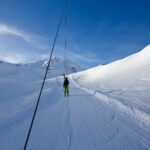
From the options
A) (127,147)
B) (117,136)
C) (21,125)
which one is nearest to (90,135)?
(117,136)

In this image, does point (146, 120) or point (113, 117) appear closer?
point (146, 120)

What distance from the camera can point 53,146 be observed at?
2.41 meters

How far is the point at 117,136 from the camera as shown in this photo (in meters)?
2.72

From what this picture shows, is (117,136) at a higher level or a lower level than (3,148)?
higher

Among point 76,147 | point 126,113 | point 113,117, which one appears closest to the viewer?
point 76,147

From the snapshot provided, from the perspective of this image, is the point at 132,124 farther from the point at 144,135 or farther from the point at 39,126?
the point at 39,126

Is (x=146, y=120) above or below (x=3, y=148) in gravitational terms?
above

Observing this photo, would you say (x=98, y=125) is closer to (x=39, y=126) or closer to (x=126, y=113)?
(x=126, y=113)

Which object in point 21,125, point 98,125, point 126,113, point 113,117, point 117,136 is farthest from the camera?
point 126,113

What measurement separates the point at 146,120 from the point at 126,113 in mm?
816

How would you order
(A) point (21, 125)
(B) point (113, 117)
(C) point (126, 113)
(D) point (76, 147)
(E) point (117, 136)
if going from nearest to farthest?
(D) point (76, 147) → (E) point (117, 136) → (A) point (21, 125) → (B) point (113, 117) → (C) point (126, 113)

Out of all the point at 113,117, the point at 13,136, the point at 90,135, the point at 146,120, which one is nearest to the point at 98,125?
the point at 90,135

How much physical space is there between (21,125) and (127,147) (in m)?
4.00

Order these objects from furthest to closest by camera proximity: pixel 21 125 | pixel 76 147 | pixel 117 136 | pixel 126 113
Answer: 1. pixel 126 113
2. pixel 21 125
3. pixel 117 136
4. pixel 76 147
